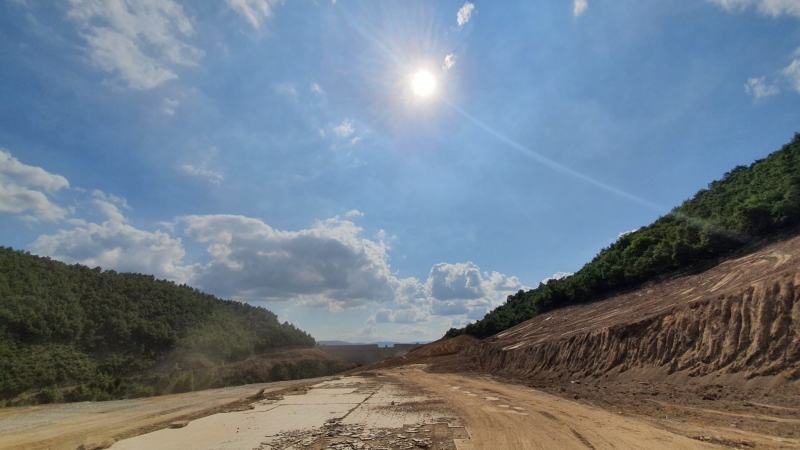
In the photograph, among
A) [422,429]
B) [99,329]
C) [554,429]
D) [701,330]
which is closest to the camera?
[554,429]

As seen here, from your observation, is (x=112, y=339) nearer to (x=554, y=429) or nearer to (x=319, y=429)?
(x=319, y=429)

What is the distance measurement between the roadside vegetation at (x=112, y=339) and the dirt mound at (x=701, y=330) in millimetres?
39992

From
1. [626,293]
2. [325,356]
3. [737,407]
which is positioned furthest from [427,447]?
[325,356]

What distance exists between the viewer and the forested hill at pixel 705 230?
24.5 m

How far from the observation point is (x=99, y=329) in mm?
56500

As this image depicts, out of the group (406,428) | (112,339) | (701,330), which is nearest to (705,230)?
(701,330)

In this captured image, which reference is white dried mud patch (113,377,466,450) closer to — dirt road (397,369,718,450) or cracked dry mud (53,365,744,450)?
cracked dry mud (53,365,744,450)

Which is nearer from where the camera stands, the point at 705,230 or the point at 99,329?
the point at 705,230

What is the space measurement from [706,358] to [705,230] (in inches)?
637

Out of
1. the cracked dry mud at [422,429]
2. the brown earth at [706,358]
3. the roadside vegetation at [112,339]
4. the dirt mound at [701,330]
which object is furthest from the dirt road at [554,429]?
the roadside vegetation at [112,339]

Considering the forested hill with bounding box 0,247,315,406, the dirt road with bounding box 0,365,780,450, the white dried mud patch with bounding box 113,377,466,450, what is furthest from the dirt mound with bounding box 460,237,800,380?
the forested hill with bounding box 0,247,315,406

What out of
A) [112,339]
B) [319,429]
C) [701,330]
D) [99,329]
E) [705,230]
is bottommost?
[319,429]

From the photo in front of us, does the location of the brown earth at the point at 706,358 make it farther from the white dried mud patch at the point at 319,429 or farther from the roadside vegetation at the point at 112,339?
the roadside vegetation at the point at 112,339

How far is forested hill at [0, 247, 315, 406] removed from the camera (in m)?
42.9
